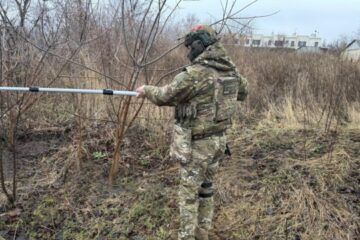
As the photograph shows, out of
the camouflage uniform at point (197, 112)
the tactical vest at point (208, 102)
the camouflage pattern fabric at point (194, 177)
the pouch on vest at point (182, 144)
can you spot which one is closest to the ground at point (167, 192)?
the camouflage pattern fabric at point (194, 177)

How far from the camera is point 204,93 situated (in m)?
2.84

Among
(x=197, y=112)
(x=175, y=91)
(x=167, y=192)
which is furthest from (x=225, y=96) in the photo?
(x=167, y=192)

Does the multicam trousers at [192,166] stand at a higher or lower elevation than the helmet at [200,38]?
lower

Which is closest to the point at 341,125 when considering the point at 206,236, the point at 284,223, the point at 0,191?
the point at 284,223

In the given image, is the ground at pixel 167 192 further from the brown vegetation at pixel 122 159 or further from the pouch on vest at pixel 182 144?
the pouch on vest at pixel 182 144

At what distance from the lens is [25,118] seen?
5.46 m

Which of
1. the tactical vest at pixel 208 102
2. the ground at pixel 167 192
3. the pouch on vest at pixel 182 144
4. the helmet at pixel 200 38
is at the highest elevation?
the helmet at pixel 200 38

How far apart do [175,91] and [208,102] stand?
29 cm

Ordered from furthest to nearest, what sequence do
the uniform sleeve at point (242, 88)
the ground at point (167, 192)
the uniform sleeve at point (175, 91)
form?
the ground at point (167, 192) → the uniform sleeve at point (242, 88) → the uniform sleeve at point (175, 91)

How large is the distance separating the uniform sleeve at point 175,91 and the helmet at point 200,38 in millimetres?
227

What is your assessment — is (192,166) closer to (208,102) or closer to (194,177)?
(194,177)

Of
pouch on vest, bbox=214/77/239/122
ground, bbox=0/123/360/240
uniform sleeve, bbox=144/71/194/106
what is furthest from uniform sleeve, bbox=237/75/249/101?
ground, bbox=0/123/360/240

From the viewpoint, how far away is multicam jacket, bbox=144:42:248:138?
2770mm

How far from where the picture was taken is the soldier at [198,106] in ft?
9.17
